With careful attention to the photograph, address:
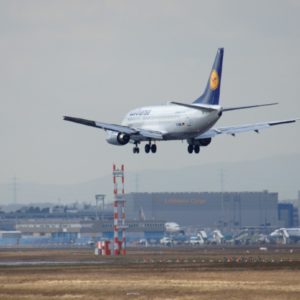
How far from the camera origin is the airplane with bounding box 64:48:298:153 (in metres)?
138

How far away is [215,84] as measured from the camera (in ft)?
463

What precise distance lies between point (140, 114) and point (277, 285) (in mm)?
68604

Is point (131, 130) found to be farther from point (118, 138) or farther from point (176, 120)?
point (176, 120)

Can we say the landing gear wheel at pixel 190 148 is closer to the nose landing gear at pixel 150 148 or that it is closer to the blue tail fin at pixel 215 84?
the nose landing gear at pixel 150 148

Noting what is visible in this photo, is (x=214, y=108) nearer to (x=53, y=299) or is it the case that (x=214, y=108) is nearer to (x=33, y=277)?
(x=33, y=277)

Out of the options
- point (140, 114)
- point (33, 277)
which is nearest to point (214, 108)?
point (140, 114)

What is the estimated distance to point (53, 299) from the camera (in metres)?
78.4

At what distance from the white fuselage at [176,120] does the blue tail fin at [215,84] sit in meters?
2.96

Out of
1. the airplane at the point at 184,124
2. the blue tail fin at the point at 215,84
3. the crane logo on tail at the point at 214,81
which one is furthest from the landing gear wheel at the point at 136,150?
the crane logo on tail at the point at 214,81

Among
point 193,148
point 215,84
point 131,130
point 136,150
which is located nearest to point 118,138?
point 131,130

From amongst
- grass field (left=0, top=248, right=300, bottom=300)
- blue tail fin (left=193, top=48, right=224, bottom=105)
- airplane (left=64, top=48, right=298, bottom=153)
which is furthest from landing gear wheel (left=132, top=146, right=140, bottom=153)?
grass field (left=0, top=248, right=300, bottom=300)

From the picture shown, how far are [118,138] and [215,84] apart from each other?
1370 centimetres

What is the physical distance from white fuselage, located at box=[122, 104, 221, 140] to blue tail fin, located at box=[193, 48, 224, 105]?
2957 mm

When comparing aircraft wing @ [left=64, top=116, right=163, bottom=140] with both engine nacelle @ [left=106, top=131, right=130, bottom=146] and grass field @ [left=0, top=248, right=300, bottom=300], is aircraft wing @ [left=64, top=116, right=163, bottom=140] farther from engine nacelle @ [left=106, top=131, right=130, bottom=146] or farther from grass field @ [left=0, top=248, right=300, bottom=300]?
grass field @ [left=0, top=248, right=300, bottom=300]
